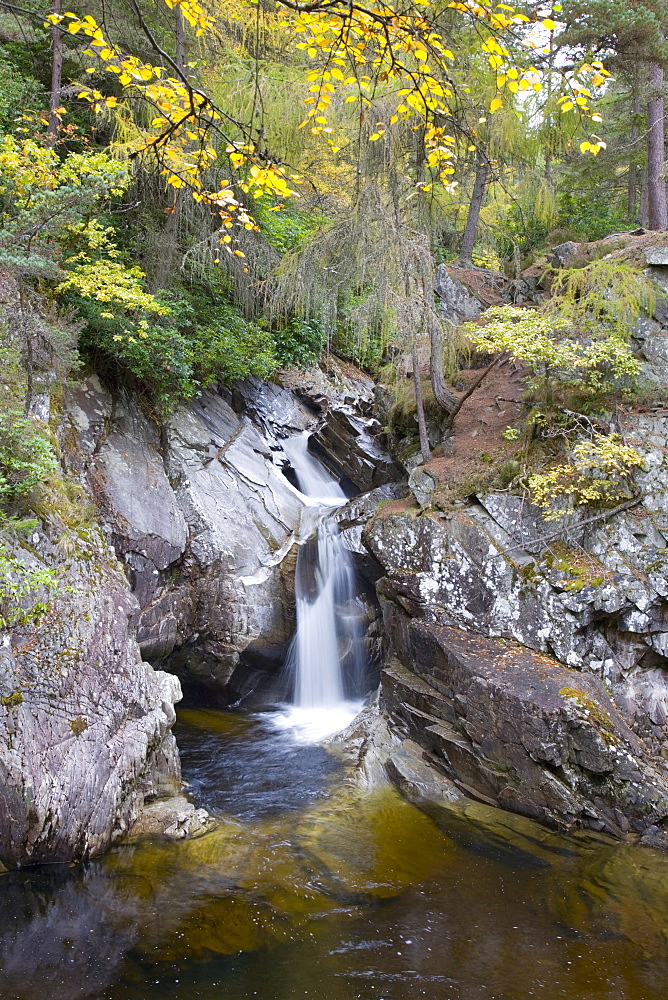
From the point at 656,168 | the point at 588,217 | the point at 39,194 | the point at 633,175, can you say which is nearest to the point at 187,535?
the point at 39,194

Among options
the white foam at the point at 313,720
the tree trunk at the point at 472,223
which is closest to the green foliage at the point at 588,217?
the tree trunk at the point at 472,223

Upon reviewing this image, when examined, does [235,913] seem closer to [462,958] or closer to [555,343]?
[462,958]

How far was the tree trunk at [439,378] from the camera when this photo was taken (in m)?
10.6

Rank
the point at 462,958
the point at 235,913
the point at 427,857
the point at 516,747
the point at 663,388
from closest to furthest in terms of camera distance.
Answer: the point at 462,958 < the point at 235,913 < the point at 427,857 < the point at 516,747 < the point at 663,388

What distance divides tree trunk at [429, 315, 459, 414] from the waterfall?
113 inches

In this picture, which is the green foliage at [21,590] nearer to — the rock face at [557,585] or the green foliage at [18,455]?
the green foliage at [18,455]

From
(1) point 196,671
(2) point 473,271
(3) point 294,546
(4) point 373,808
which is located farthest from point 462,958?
(2) point 473,271

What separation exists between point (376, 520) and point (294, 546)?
220 centimetres

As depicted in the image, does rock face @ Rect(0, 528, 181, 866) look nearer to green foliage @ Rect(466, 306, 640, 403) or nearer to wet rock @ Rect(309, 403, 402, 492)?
green foliage @ Rect(466, 306, 640, 403)

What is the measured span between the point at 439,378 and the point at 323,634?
4787 millimetres

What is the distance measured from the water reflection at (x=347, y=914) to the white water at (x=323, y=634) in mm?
2671

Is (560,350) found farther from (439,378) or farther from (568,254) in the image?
(568,254)

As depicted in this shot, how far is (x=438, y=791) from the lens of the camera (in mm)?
7699

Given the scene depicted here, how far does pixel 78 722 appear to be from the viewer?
21.8 ft
